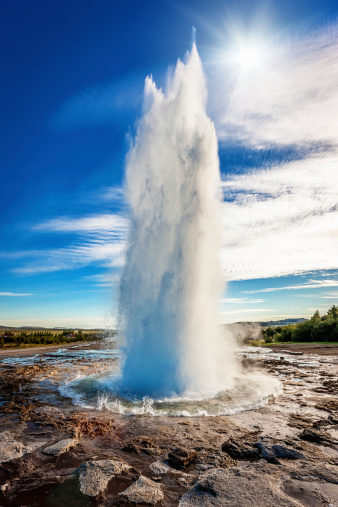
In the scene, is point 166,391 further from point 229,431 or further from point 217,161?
point 217,161

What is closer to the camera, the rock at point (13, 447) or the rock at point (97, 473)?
the rock at point (97, 473)

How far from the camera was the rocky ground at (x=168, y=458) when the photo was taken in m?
4.98

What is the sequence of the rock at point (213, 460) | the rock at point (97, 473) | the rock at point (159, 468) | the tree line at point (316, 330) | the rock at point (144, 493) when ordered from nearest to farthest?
the rock at point (144, 493) → the rock at point (97, 473) → the rock at point (159, 468) → the rock at point (213, 460) → the tree line at point (316, 330)

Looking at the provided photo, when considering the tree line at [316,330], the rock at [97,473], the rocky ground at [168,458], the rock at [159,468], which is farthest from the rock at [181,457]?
the tree line at [316,330]

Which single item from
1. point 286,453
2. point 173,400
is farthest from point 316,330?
point 286,453

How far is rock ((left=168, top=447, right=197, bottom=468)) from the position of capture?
6.23 metres

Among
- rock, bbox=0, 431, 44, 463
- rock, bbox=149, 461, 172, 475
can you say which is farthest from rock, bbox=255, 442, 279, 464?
rock, bbox=0, 431, 44, 463

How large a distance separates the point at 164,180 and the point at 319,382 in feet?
49.0

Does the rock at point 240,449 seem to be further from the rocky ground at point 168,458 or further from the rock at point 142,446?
the rock at point 142,446

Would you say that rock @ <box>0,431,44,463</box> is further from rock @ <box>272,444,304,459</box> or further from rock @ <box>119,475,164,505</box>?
rock @ <box>272,444,304,459</box>

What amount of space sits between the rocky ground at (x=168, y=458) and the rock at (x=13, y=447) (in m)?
0.02

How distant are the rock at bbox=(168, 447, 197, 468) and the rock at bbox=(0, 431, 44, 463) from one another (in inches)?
138

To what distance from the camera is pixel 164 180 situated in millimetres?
16219

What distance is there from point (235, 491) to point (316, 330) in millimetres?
54471
